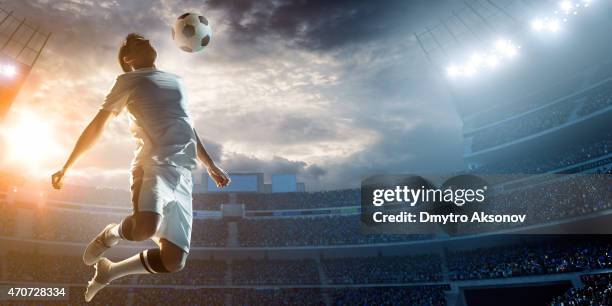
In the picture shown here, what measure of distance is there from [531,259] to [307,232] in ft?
67.0

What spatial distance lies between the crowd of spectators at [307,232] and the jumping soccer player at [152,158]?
3685 centimetres

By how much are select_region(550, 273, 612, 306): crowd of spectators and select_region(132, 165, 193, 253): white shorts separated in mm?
26019

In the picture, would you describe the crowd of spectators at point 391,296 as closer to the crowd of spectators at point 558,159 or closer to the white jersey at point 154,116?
the crowd of spectators at point 558,159

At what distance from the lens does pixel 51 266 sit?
116ft

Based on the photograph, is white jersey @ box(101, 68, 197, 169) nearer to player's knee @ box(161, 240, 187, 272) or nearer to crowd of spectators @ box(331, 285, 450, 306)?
player's knee @ box(161, 240, 187, 272)

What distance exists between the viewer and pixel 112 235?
3984mm

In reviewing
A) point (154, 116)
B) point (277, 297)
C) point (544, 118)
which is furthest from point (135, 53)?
point (544, 118)

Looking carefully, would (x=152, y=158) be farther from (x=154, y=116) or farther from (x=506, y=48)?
(x=506, y=48)

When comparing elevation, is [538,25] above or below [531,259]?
above

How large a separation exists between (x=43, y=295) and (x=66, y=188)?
12.1m

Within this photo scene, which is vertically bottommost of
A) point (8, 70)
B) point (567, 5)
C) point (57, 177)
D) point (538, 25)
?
point (57, 177)

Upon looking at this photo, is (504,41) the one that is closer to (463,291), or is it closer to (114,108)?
(463,291)

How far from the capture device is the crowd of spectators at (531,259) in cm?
2750

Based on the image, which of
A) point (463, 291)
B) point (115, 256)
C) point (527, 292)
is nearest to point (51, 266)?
point (115, 256)
